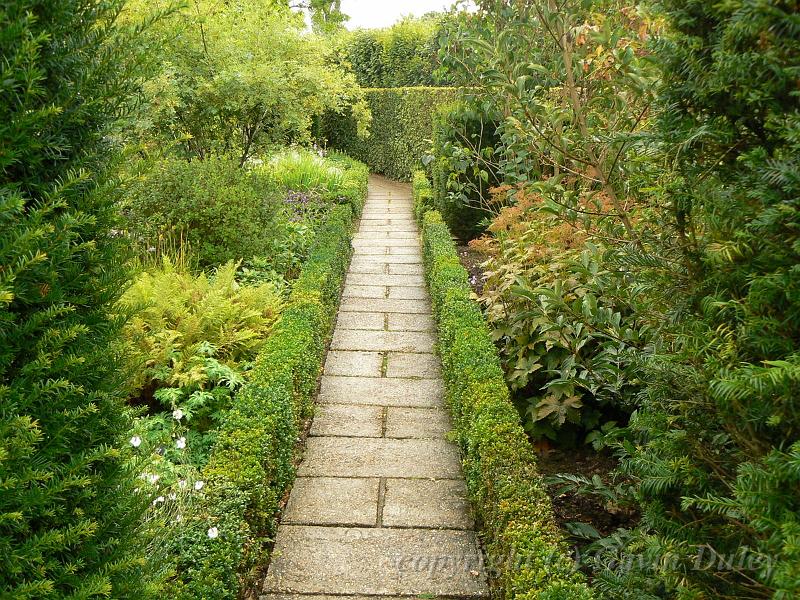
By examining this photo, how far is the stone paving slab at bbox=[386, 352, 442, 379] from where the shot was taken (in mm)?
5281

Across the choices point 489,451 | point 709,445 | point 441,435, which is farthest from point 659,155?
point 441,435

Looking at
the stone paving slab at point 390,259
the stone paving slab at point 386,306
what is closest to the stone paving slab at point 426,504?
the stone paving slab at point 386,306

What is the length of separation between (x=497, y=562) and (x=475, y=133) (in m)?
7.01

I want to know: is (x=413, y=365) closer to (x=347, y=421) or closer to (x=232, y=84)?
(x=347, y=421)

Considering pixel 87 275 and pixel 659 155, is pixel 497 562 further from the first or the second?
pixel 87 275

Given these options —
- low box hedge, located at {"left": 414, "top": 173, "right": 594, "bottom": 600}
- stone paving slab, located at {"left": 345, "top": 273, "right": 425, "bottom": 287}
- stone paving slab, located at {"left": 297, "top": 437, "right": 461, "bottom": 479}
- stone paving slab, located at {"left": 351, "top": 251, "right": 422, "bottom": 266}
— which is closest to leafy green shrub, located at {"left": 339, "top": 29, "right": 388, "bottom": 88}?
stone paving slab, located at {"left": 351, "top": 251, "right": 422, "bottom": 266}

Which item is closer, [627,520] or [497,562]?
[497,562]

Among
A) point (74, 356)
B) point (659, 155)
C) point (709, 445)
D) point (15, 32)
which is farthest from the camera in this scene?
point (659, 155)

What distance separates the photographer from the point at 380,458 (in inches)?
160

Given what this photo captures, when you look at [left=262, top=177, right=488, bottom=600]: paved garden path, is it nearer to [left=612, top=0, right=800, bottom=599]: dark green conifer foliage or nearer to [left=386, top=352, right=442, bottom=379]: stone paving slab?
[left=386, top=352, right=442, bottom=379]: stone paving slab

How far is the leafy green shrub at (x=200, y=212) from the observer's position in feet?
22.2

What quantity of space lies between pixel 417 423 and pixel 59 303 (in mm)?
3151

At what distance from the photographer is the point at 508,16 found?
565 cm

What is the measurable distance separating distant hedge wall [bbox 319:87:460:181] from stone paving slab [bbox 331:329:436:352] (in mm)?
7231
